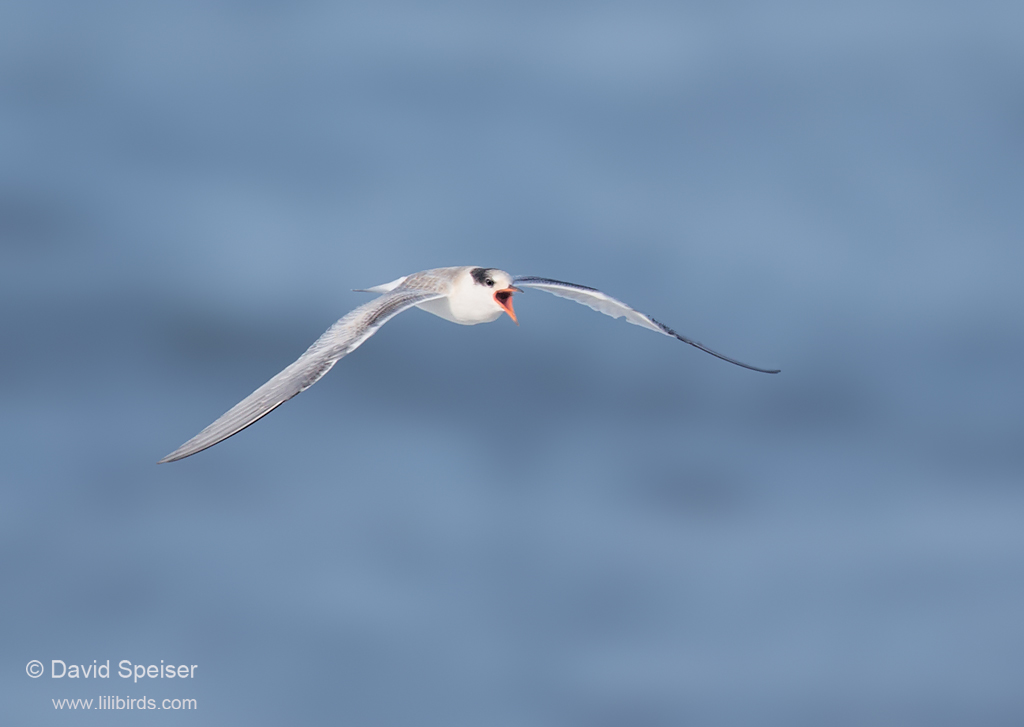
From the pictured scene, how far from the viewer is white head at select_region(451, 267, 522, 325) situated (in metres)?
11.4

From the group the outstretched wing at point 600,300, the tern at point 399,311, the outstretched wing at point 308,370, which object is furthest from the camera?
the outstretched wing at point 600,300

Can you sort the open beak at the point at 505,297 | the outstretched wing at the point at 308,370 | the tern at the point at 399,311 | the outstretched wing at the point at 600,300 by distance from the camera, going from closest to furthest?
the outstretched wing at the point at 308,370 < the tern at the point at 399,311 < the open beak at the point at 505,297 < the outstretched wing at the point at 600,300

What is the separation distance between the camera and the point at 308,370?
9734 mm

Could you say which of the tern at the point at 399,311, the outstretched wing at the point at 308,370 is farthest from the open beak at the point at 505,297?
the outstretched wing at the point at 308,370

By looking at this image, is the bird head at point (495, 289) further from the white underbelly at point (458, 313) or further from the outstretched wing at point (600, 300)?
the outstretched wing at point (600, 300)

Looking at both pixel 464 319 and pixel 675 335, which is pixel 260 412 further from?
pixel 675 335

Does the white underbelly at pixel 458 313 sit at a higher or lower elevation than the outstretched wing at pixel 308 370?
higher

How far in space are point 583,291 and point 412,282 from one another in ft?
7.03

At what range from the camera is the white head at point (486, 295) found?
11.4m

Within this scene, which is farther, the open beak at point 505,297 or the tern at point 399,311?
the open beak at point 505,297

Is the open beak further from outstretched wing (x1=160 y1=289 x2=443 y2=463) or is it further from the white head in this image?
outstretched wing (x1=160 y1=289 x2=443 y2=463)

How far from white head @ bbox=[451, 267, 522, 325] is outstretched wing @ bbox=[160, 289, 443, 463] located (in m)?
0.54

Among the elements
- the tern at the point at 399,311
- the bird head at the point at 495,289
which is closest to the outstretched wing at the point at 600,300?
the tern at the point at 399,311

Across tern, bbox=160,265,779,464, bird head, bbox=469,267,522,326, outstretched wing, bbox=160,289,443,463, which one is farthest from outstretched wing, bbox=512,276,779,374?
outstretched wing, bbox=160,289,443,463
